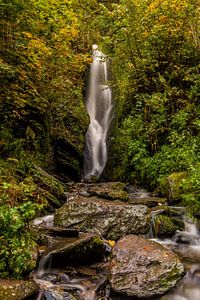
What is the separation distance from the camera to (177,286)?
418 cm

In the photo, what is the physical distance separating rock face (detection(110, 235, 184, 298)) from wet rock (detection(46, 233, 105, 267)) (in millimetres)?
348

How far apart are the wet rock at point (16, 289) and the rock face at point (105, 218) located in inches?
79.6

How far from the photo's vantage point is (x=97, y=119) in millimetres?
13961

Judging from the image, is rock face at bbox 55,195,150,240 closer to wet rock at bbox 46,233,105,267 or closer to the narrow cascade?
wet rock at bbox 46,233,105,267

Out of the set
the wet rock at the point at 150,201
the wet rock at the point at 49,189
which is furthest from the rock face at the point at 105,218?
the wet rock at the point at 150,201

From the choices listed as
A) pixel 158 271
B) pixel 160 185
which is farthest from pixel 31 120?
pixel 158 271

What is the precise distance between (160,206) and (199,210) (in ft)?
2.57

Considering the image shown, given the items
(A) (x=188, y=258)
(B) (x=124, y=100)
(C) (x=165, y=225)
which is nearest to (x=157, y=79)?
(B) (x=124, y=100)

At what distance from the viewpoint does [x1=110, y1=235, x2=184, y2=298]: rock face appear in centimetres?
402

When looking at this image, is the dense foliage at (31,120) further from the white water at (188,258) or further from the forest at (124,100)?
the white water at (188,258)

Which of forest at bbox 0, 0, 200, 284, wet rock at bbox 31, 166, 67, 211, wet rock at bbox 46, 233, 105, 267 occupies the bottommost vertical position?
wet rock at bbox 46, 233, 105, 267

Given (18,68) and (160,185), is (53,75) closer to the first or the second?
(18,68)

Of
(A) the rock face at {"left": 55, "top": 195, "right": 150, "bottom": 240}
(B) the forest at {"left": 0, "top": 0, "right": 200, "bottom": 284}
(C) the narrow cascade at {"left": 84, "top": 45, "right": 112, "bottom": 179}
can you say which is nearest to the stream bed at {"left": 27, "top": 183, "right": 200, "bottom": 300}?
(A) the rock face at {"left": 55, "top": 195, "right": 150, "bottom": 240}

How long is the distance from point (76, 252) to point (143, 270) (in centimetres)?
97
